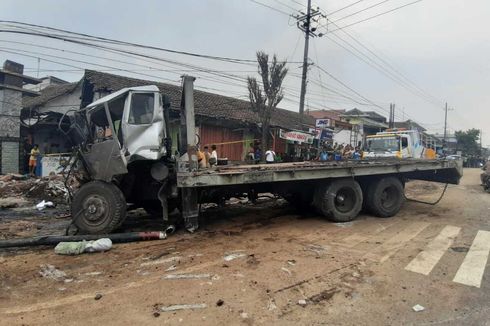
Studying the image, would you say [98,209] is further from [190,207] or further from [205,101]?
[205,101]

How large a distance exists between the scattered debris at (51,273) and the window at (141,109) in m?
2.86

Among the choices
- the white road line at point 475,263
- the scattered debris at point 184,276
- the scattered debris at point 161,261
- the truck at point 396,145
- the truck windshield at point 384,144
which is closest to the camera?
the scattered debris at point 184,276

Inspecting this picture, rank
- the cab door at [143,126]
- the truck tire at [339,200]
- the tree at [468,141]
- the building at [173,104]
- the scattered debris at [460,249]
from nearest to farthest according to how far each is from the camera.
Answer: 1. the scattered debris at [460,249]
2. the cab door at [143,126]
3. the truck tire at [339,200]
4. the building at [173,104]
5. the tree at [468,141]

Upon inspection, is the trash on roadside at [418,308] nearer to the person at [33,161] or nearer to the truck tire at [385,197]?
the truck tire at [385,197]

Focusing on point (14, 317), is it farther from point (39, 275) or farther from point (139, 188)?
point (139, 188)

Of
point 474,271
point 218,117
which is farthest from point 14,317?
point 218,117

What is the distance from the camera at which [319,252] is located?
6.55m

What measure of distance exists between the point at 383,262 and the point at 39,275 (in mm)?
4965

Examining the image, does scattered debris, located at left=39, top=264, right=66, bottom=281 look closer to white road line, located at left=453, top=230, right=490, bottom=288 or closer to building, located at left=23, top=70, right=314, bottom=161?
white road line, located at left=453, top=230, right=490, bottom=288

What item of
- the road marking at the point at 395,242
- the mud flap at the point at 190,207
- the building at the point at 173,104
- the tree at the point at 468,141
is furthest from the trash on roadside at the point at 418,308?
the tree at the point at 468,141

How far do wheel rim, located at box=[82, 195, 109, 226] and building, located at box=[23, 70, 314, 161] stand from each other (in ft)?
34.1

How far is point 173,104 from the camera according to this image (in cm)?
1723

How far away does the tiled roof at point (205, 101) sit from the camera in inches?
663

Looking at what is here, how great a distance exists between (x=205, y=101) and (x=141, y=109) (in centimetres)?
1441
